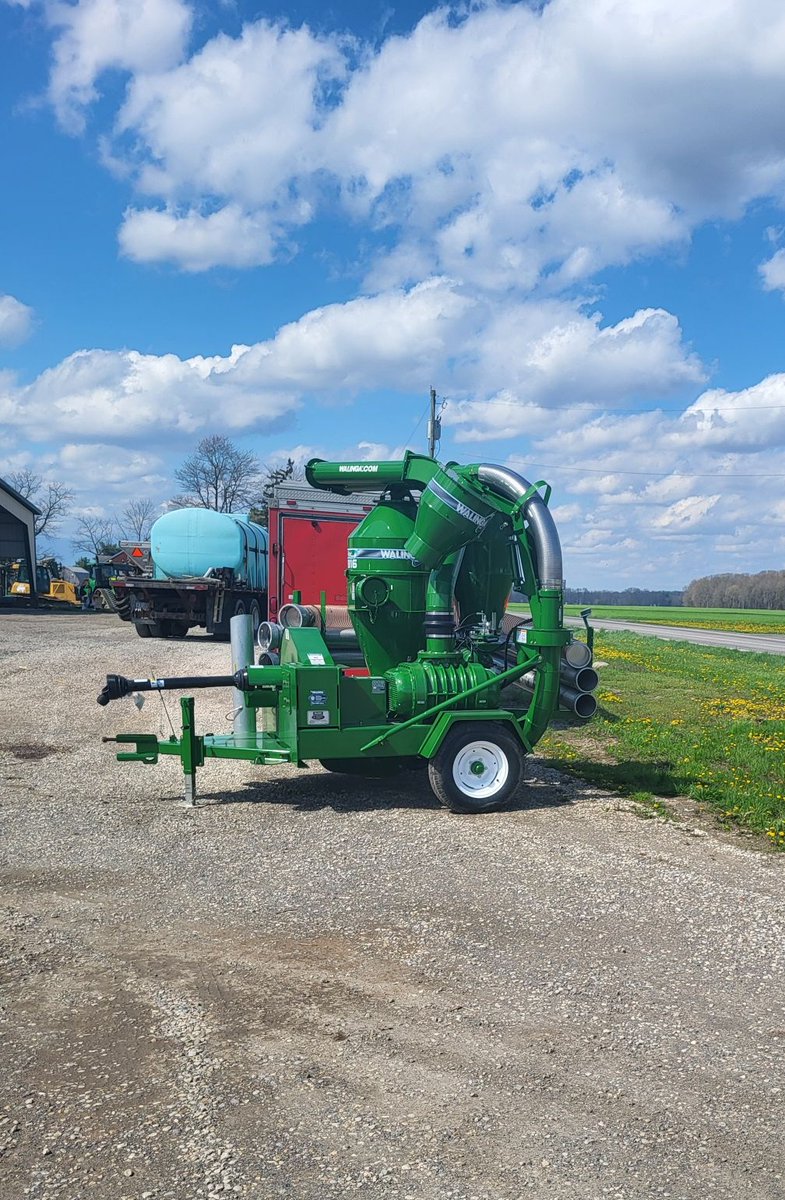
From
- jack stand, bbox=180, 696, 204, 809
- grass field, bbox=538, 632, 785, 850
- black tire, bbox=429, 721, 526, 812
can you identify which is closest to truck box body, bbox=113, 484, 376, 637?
grass field, bbox=538, 632, 785, 850

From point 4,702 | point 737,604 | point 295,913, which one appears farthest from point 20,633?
point 737,604

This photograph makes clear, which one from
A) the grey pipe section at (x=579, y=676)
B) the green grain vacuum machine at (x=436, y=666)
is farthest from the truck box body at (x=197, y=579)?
the grey pipe section at (x=579, y=676)

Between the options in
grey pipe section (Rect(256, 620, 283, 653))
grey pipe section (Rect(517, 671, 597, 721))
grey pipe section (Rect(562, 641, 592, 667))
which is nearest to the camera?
grey pipe section (Rect(562, 641, 592, 667))

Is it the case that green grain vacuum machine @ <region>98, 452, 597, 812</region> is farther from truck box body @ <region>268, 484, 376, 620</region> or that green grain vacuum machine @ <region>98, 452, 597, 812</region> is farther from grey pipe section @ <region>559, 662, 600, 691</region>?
truck box body @ <region>268, 484, 376, 620</region>

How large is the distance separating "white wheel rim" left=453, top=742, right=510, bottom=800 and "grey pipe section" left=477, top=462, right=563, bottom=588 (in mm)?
1450

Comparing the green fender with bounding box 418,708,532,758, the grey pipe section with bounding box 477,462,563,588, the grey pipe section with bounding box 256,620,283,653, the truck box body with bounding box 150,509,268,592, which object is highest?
the truck box body with bounding box 150,509,268,592

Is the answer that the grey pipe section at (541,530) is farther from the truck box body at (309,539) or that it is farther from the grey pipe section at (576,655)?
the truck box body at (309,539)

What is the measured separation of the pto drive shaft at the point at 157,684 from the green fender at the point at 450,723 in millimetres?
1617

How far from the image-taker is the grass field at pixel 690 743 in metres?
8.42

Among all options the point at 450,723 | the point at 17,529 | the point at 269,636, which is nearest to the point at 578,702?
the point at 450,723

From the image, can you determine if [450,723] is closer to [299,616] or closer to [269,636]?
[299,616]

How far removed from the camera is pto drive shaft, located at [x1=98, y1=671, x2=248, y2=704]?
7.88 m

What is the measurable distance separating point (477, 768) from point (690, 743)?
13.3 ft

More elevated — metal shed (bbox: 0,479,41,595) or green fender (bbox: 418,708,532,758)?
metal shed (bbox: 0,479,41,595)
